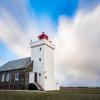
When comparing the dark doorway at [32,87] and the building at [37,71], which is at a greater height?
the building at [37,71]

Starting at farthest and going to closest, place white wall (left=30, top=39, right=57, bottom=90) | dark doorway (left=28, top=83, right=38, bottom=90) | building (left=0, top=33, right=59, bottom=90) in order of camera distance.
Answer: white wall (left=30, top=39, right=57, bottom=90)
building (left=0, top=33, right=59, bottom=90)
dark doorway (left=28, top=83, right=38, bottom=90)

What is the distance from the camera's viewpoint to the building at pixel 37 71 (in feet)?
91.0

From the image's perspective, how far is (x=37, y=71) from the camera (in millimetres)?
28812

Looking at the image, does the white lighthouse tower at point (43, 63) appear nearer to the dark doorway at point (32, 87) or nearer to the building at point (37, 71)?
the building at point (37, 71)

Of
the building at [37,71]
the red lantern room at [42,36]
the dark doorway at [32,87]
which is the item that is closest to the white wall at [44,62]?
the building at [37,71]

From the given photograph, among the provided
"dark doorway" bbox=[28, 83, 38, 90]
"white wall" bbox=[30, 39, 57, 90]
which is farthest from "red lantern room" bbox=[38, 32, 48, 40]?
"dark doorway" bbox=[28, 83, 38, 90]

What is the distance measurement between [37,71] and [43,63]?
7.21 feet

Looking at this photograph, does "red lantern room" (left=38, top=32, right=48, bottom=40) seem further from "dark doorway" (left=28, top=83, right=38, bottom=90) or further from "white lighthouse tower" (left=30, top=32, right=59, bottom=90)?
"dark doorway" (left=28, top=83, right=38, bottom=90)

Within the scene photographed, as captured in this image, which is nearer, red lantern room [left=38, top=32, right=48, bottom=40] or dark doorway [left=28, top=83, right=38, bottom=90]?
dark doorway [left=28, top=83, right=38, bottom=90]

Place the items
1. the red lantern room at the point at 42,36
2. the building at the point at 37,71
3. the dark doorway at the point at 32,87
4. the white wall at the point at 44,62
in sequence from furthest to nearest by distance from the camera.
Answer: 1. the red lantern room at the point at 42,36
2. the white wall at the point at 44,62
3. the building at the point at 37,71
4. the dark doorway at the point at 32,87

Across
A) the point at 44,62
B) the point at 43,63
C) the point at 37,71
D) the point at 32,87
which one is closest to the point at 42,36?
the point at 44,62

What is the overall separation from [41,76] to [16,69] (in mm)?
5659

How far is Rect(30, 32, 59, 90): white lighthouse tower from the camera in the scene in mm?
27969

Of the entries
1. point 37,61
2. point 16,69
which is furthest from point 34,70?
point 16,69
